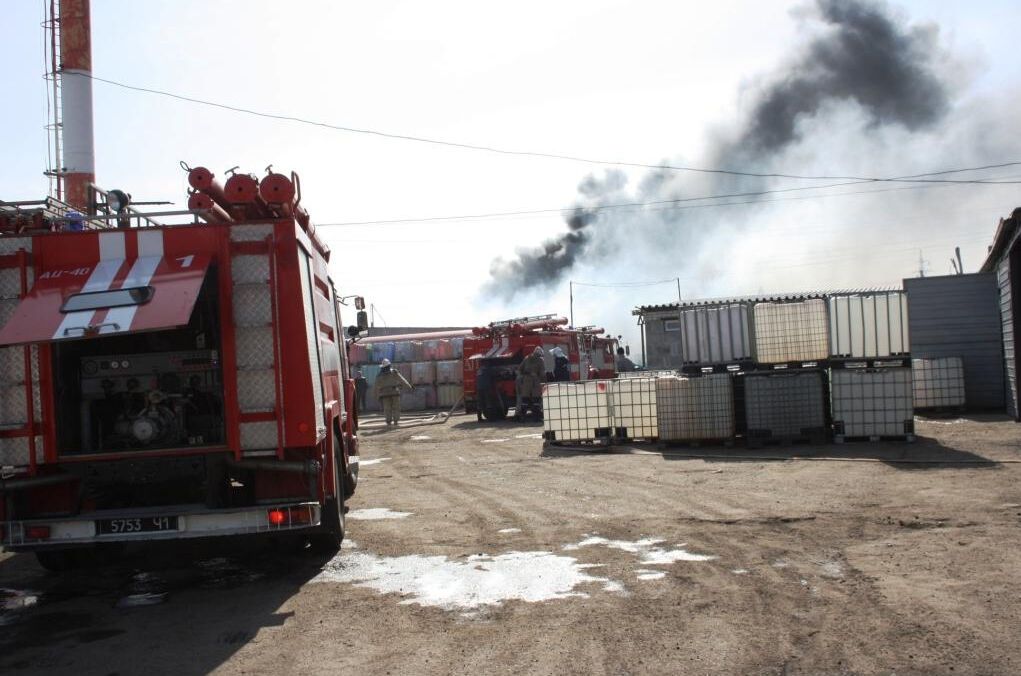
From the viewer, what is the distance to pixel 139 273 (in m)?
6.66

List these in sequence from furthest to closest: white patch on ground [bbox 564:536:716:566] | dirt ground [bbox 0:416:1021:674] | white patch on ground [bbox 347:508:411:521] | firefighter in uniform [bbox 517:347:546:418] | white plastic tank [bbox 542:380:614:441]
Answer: firefighter in uniform [bbox 517:347:546:418] < white plastic tank [bbox 542:380:614:441] < white patch on ground [bbox 347:508:411:521] < white patch on ground [bbox 564:536:716:566] < dirt ground [bbox 0:416:1021:674]

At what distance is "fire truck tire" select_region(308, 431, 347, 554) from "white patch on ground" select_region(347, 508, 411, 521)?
1704 mm

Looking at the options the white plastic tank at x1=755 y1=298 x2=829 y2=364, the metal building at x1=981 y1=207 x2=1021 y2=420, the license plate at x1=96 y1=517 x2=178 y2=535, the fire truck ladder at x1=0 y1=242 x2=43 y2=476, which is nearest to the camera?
the license plate at x1=96 y1=517 x2=178 y2=535

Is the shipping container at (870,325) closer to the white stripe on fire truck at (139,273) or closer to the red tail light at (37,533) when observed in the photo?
the white stripe on fire truck at (139,273)

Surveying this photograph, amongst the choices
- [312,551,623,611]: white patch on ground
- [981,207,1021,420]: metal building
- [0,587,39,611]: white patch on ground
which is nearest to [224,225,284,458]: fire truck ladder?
[312,551,623,611]: white patch on ground

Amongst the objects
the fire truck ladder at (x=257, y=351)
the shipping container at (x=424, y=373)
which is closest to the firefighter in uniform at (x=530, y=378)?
the shipping container at (x=424, y=373)

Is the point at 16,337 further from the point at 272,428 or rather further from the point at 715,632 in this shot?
the point at 715,632

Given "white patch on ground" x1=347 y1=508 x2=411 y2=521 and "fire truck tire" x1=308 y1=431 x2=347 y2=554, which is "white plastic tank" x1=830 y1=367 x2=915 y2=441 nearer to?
"white patch on ground" x1=347 y1=508 x2=411 y2=521

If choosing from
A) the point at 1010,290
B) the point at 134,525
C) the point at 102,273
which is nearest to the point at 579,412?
the point at 1010,290

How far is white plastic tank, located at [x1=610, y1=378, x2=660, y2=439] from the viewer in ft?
52.2

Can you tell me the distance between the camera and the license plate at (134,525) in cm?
656

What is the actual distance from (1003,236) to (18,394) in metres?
16.5

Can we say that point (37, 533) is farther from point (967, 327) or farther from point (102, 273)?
point (967, 327)


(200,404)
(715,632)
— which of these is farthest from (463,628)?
(200,404)
